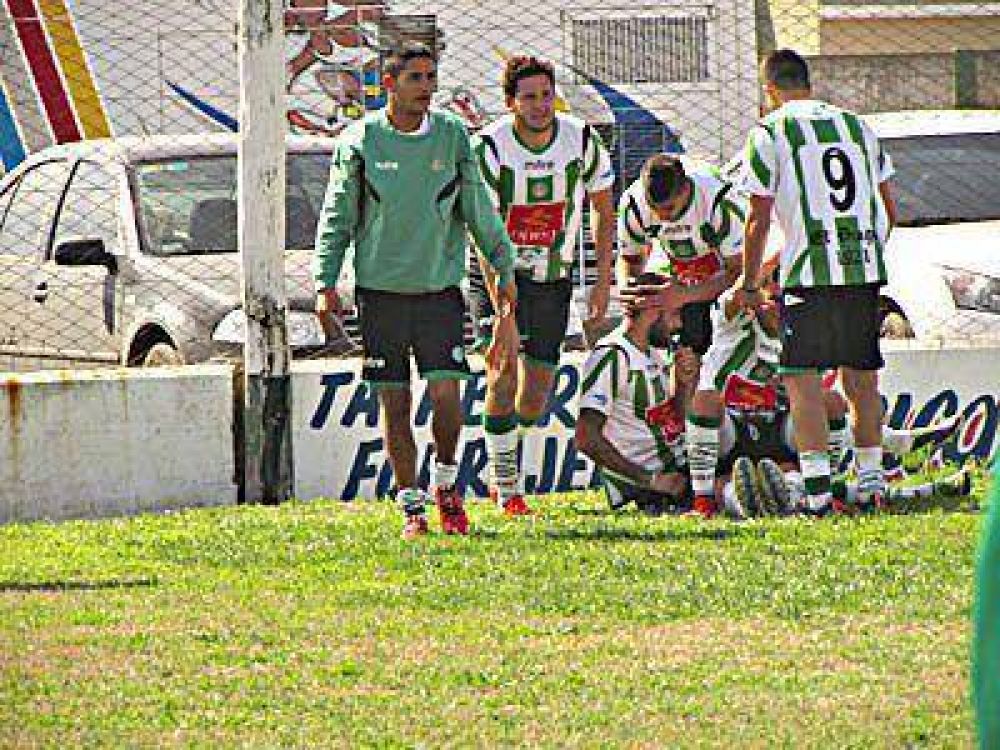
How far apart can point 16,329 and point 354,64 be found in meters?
5.50

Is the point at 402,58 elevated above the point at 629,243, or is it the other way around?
the point at 402,58

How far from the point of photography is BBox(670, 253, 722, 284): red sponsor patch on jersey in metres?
11.1

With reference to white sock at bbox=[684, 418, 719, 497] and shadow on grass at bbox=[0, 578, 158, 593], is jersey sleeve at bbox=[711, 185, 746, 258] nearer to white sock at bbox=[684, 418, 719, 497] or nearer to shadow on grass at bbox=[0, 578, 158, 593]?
white sock at bbox=[684, 418, 719, 497]

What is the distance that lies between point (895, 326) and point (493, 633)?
5.99 m

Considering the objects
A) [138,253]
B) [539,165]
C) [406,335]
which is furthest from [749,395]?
[138,253]

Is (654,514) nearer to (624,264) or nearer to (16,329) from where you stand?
(624,264)

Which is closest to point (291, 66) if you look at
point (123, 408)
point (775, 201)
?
point (123, 408)

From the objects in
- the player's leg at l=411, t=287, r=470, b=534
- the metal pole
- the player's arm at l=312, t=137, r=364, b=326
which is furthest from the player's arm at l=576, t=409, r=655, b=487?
the player's arm at l=312, t=137, r=364, b=326

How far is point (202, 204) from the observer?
13.6 meters

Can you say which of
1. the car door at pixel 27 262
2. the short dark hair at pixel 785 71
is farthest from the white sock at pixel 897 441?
the car door at pixel 27 262

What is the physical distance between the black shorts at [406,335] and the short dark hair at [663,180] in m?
1.10

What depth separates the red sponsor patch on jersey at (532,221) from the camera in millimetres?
11141

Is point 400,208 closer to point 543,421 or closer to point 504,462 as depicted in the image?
point 504,462

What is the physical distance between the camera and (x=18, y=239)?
1423cm
